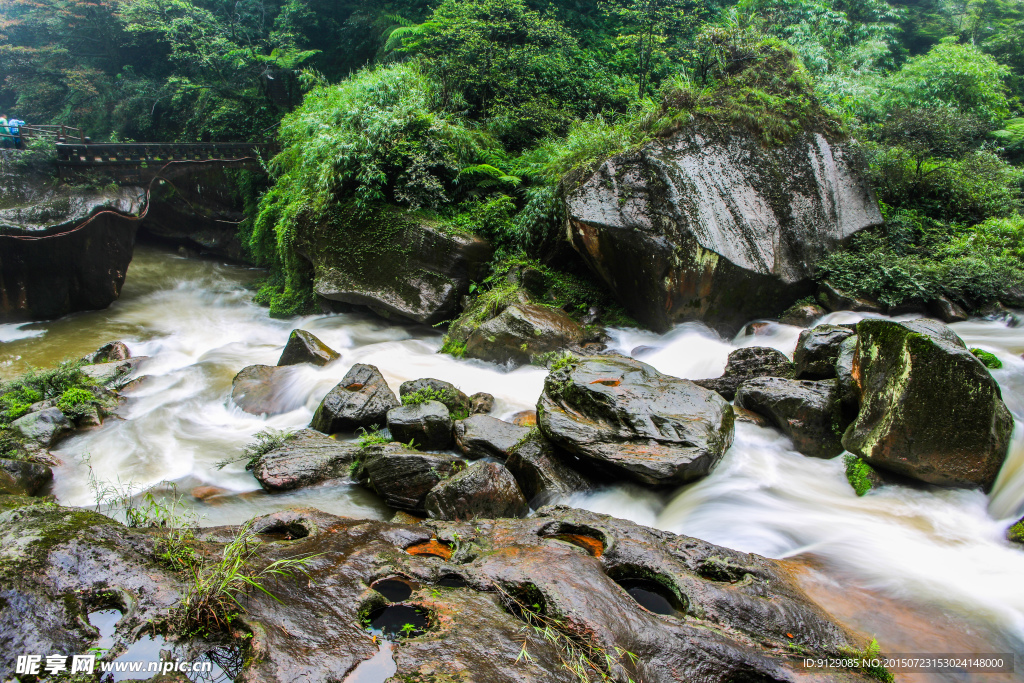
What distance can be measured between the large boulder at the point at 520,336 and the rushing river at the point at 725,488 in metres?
0.29

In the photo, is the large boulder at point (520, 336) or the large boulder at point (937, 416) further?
the large boulder at point (520, 336)

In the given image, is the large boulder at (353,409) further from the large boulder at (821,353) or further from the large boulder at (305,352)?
the large boulder at (821,353)

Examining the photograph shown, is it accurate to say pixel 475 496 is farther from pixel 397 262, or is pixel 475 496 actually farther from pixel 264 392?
pixel 397 262

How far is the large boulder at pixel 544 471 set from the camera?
5793 mm

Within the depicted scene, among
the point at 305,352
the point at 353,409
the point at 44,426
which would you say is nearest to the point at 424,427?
the point at 353,409

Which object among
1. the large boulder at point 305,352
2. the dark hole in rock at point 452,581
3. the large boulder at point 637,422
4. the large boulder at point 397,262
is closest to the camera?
the dark hole in rock at point 452,581

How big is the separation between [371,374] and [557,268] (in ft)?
16.7

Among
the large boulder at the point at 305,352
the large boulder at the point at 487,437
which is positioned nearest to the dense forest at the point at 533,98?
the large boulder at the point at 305,352

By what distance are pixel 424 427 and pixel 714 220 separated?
22.1ft

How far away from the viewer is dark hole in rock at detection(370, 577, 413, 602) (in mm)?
3480

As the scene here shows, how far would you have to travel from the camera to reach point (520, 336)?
31.4ft

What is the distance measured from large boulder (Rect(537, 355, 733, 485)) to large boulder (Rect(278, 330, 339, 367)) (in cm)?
473

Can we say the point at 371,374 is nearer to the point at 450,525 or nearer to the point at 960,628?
the point at 450,525

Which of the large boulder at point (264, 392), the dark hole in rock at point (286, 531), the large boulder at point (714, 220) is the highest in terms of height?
the large boulder at point (714, 220)
